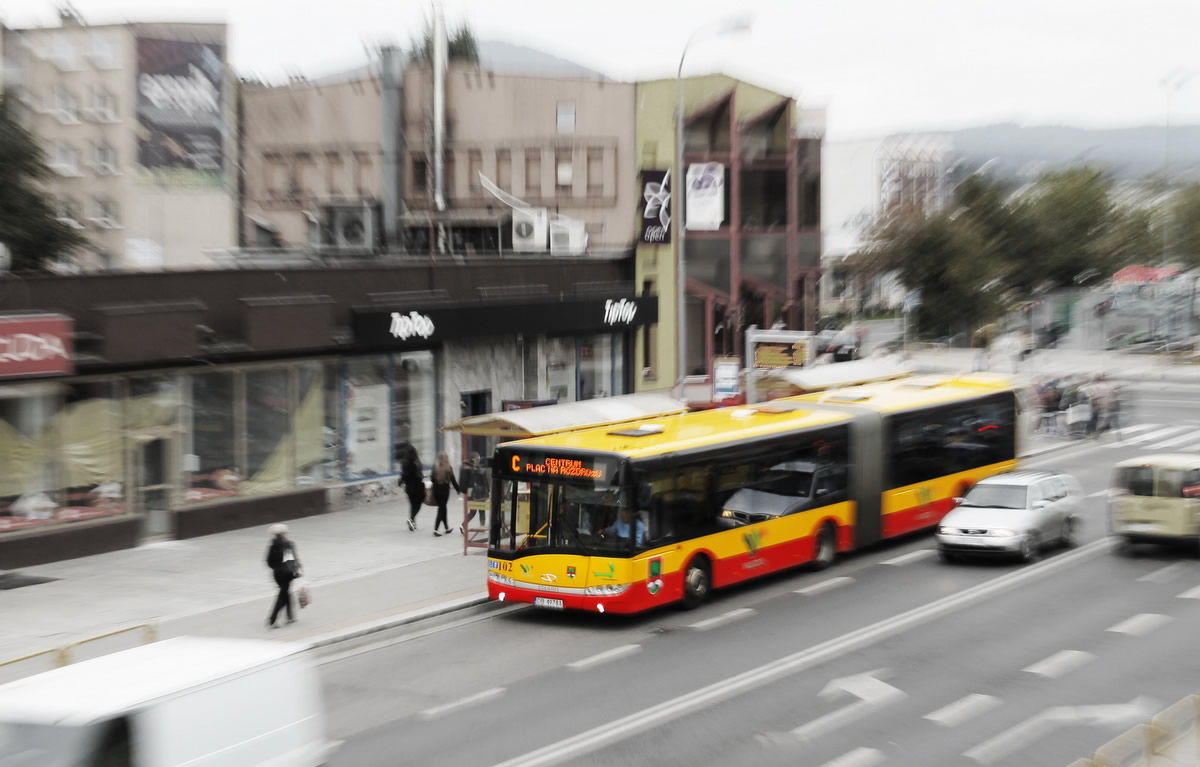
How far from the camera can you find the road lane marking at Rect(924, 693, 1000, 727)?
505 inches

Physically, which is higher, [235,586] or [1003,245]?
[1003,245]

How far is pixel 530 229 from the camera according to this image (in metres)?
39.5

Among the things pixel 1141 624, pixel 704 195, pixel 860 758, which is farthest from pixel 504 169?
pixel 860 758

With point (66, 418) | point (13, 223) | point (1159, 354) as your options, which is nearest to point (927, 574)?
point (66, 418)

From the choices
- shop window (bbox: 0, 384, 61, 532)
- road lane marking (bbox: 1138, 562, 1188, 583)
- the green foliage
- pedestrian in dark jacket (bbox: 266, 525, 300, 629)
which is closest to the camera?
pedestrian in dark jacket (bbox: 266, 525, 300, 629)

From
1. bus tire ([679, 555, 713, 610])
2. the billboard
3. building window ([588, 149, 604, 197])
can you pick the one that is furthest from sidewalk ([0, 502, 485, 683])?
building window ([588, 149, 604, 197])

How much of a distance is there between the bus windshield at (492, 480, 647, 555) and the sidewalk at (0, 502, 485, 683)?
1.57m

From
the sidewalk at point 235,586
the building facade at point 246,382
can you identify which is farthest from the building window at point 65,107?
the sidewalk at point 235,586

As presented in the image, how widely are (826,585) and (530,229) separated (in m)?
21.7

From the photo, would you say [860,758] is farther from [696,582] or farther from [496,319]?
[496,319]

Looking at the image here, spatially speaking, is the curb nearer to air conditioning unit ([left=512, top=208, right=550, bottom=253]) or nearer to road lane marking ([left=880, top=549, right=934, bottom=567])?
road lane marking ([left=880, top=549, right=934, bottom=567])

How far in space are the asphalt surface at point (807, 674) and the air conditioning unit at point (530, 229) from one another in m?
20.5

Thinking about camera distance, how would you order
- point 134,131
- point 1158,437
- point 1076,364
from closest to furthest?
1. point 134,131
2. point 1158,437
3. point 1076,364

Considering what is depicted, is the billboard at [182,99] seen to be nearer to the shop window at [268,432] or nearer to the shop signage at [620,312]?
the shop signage at [620,312]
